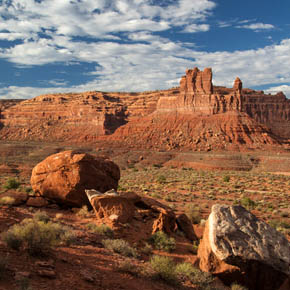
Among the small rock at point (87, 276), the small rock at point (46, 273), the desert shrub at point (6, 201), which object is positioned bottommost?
the desert shrub at point (6, 201)

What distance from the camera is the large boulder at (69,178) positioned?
1332cm

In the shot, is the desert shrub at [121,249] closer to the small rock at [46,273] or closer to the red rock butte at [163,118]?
the small rock at [46,273]

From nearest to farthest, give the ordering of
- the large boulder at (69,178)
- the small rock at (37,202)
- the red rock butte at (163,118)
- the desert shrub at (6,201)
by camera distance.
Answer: the desert shrub at (6,201) → the small rock at (37,202) → the large boulder at (69,178) → the red rock butte at (163,118)

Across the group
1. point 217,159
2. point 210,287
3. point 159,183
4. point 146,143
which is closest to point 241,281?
point 210,287

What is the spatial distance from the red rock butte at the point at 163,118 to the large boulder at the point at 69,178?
63465 mm

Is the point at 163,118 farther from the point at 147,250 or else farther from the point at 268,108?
the point at 147,250

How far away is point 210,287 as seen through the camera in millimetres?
6844

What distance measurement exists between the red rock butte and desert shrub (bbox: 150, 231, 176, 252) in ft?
218

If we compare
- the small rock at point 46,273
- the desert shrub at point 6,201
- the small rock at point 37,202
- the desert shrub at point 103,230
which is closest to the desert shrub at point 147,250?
the desert shrub at point 103,230

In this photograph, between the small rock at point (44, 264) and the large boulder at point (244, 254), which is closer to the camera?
Answer: the small rock at point (44, 264)

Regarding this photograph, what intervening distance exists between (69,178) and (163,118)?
278 ft

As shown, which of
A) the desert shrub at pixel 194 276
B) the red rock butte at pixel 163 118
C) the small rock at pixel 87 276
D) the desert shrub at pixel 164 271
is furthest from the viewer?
the red rock butte at pixel 163 118

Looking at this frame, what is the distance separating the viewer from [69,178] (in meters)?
13.5

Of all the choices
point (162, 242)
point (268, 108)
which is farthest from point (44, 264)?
point (268, 108)
